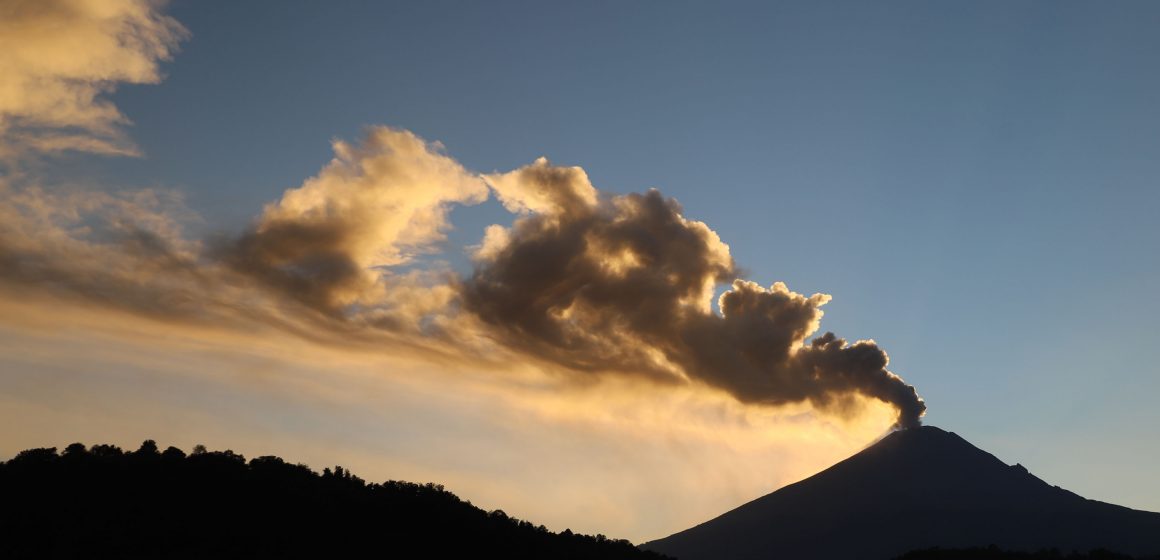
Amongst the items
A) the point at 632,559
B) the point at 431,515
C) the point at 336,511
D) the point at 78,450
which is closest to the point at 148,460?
the point at 78,450

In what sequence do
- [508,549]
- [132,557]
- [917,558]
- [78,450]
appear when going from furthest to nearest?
[917,558]
[508,549]
[78,450]
[132,557]

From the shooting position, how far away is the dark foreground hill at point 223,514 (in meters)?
94.2

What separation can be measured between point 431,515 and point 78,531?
47.2 metres

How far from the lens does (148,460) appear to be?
114750 millimetres

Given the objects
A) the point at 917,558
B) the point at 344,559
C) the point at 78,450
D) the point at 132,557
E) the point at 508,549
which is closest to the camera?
the point at 132,557

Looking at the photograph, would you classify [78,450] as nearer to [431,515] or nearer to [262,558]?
[262,558]

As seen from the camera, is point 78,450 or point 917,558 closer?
point 78,450

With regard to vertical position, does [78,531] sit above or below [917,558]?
below

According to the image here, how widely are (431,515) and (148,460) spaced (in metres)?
38.4

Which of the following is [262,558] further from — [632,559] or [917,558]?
[917,558]

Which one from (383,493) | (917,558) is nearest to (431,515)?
(383,493)

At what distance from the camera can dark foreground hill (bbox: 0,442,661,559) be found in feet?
309

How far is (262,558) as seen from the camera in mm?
98500

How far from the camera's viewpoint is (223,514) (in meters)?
106
